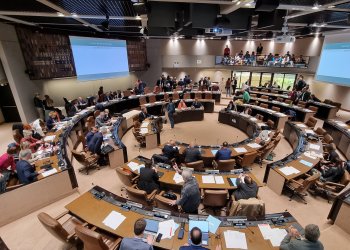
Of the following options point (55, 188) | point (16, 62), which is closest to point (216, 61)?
point (16, 62)

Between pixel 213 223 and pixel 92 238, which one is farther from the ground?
pixel 92 238

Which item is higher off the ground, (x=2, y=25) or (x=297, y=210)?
(x=2, y=25)

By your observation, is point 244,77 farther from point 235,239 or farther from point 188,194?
point 235,239

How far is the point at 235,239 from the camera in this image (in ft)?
9.84

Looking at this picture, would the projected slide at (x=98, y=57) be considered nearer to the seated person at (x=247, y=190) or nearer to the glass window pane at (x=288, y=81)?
the seated person at (x=247, y=190)

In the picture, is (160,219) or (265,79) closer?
(160,219)

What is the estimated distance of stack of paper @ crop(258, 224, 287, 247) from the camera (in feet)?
9.72

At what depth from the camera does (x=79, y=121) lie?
27.6 feet

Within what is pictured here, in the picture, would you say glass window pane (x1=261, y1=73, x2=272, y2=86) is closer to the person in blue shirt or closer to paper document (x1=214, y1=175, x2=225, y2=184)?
the person in blue shirt

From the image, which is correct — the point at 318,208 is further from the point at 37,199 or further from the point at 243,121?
the point at 37,199

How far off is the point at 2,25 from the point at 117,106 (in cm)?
586

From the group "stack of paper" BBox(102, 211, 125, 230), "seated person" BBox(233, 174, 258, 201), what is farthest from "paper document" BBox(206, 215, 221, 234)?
"stack of paper" BBox(102, 211, 125, 230)

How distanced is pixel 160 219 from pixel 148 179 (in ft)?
3.64

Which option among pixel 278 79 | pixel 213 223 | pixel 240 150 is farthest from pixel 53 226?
pixel 278 79
